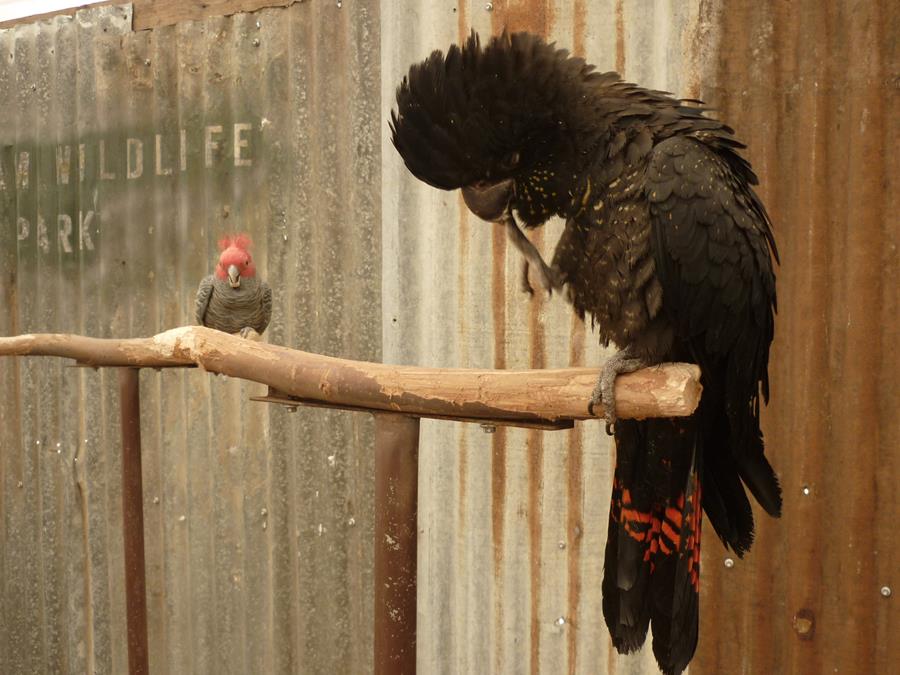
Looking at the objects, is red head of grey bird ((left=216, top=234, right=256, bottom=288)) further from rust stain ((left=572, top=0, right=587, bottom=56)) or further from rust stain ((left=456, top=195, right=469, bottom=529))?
rust stain ((left=572, top=0, right=587, bottom=56))

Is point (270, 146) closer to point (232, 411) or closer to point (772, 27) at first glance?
point (232, 411)

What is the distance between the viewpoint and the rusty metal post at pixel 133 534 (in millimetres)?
2191

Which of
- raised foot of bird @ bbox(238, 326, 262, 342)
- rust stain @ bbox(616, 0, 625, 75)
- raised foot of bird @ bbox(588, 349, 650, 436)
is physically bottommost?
raised foot of bird @ bbox(588, 349, 650, 436)

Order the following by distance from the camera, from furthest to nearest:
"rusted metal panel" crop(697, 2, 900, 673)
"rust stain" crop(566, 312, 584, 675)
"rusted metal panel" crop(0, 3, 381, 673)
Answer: "rusted metal panel" crop(0, 3, 381, 673), "rust stain" crop(566, 312, 584, 675), "rusted metal panel" crop(697, 2, 900, 673)

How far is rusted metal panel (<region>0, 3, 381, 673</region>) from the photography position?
2680 millimetres

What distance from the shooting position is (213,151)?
2869mm

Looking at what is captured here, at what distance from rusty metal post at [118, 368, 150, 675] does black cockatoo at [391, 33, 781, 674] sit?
3.86 feet

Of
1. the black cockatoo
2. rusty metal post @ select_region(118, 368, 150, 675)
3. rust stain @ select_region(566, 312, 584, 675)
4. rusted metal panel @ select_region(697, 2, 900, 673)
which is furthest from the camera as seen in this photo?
rust stain @ select_region(566, 312, 584, 675)

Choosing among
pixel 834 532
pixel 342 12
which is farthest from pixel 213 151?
pixel 834 532

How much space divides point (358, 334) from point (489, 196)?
3.61 feet

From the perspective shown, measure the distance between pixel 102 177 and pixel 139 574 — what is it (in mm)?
1660

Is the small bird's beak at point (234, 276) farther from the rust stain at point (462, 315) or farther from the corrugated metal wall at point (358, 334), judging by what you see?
the rust stain at point (462, 315)

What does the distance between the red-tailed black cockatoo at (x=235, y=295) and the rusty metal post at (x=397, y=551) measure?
104 cm

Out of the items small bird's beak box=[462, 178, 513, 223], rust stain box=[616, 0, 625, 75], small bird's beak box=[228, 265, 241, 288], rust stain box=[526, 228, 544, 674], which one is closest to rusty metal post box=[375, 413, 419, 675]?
small bird's beak box=[462, 178, 513, 223]
